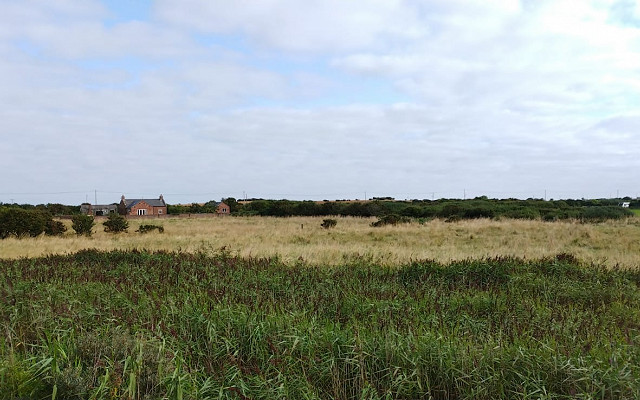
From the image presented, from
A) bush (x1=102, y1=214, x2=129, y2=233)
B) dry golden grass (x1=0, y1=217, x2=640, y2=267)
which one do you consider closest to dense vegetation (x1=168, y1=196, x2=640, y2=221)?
dry golden grass (x1=0, y1=217, x2=640, y2=267)

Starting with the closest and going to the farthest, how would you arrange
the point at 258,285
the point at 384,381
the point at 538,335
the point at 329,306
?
the point at 384,381, the point at 538,335, the point at 329,306, the point at 258,285

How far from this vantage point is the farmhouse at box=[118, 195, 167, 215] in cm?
7312

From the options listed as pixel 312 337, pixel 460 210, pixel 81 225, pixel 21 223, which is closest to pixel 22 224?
pixel 21 223

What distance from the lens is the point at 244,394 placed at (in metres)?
3.44

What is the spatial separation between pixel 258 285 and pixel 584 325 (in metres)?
4.71

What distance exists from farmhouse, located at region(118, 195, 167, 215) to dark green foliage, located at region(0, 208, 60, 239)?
5096 cm

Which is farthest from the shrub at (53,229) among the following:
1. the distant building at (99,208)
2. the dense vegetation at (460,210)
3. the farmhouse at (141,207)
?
the distant building at (99,208)

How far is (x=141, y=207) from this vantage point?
2904 inches

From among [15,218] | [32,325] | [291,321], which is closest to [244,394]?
[291,321]

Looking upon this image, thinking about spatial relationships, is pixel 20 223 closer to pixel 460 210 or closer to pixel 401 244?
pixel 401 244

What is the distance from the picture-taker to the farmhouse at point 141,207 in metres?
73.1

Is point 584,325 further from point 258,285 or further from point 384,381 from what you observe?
point 258,285

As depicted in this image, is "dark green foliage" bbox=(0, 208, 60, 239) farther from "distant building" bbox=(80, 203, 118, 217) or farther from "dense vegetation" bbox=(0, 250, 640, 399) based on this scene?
"distant building" bbox=(80, 203, 118, 217)

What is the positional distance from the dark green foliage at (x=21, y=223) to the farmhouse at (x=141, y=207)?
51.0 metres
